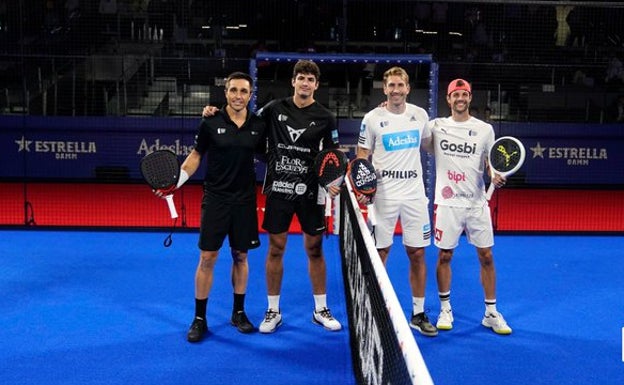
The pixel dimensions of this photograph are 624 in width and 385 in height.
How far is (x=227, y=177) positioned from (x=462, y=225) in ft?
6.63

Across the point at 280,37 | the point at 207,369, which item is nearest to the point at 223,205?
the point at 207,369

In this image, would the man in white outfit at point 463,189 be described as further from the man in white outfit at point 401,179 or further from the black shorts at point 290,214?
the black shorts at point 290,214

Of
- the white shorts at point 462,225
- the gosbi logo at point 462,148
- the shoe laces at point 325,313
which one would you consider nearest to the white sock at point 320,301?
the shoe laces at point 325,313

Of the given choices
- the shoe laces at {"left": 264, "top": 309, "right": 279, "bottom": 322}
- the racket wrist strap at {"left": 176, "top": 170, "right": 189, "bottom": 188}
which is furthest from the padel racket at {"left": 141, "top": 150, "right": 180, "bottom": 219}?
the shoe laces at {"left": 264, "top": 309, "right": 279, "bottom": 322}

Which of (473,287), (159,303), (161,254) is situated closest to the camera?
(159,303)

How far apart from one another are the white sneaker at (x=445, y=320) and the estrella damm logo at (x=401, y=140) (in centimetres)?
145

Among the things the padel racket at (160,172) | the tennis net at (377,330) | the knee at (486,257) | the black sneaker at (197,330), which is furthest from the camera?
the knee at (486,257)

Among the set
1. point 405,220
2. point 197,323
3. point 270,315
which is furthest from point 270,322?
point 405,220

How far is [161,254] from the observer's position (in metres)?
8.38

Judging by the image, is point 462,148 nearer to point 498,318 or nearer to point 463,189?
point 463,189

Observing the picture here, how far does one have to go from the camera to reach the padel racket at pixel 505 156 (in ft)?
18.0

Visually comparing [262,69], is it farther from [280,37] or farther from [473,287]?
[473,287]

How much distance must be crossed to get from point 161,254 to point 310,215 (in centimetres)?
330

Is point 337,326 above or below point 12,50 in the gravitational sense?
below
